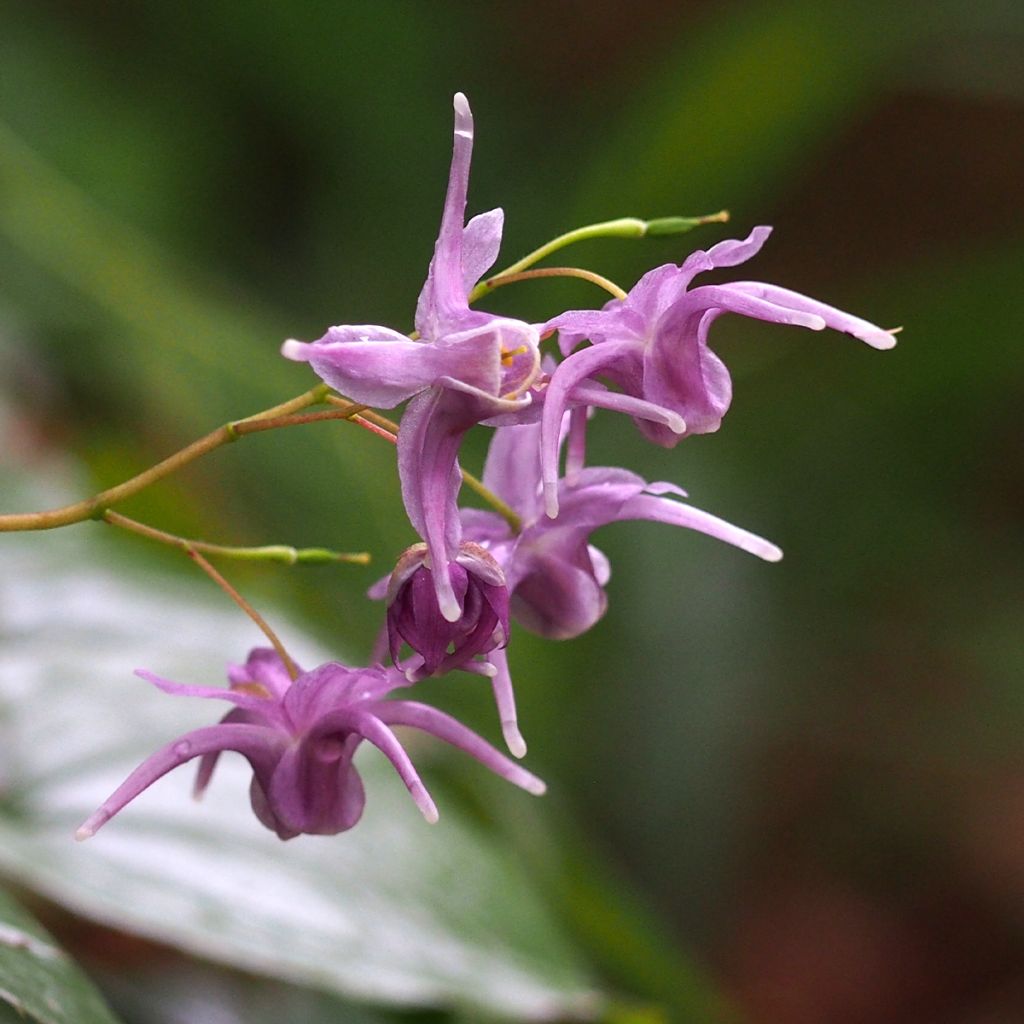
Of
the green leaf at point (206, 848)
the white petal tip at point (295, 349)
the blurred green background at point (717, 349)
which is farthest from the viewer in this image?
the blurred green background at point (717, 349)

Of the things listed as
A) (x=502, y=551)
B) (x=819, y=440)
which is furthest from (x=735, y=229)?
(x=502, y=551)

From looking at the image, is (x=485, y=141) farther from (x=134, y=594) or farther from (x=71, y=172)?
(x=134, y=594)

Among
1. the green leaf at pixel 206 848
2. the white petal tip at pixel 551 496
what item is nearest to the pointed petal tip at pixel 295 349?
the white petal tip at pixel 551 496

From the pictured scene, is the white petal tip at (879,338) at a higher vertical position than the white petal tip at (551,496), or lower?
higher

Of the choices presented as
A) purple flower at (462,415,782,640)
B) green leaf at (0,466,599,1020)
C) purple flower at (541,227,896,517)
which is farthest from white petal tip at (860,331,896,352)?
green leaf at (0,466,599,1020)

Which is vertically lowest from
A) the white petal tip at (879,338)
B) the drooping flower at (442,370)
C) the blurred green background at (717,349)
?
the blurred green background at (717,349)

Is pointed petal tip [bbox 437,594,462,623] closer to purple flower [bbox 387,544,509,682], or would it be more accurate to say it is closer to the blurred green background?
purple flower [bbox 387,544,509,682]

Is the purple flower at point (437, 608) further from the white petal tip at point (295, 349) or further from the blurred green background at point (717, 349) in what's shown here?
the blurred green background at point (717, 349)
